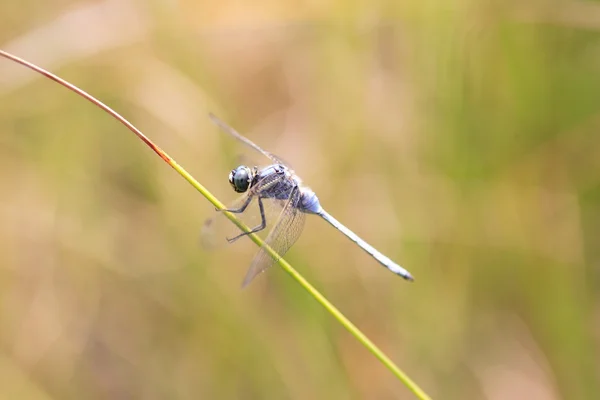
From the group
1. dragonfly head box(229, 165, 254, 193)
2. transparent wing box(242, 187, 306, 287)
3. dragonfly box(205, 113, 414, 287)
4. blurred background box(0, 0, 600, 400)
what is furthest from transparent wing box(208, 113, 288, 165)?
blurred background box(0, 0, 600, 400)

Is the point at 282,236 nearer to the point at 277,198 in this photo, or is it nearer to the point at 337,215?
the point at 277,198

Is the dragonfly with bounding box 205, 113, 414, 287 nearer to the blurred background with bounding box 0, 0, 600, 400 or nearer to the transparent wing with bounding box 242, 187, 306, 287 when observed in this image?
the transparent wing with bounding box 242, 187, 306, 287

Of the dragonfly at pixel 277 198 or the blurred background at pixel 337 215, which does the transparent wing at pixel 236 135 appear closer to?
the dragonfly at pixel 277 198

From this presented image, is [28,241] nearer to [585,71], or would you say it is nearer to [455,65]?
[455,65]

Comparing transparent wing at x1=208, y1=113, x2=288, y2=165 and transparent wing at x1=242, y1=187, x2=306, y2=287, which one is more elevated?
transparent wing at x1=208, y1=113, x2=288, y2=165

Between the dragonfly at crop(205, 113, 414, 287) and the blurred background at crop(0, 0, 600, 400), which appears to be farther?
the blurred background at crop(0, 0, 600, 400)

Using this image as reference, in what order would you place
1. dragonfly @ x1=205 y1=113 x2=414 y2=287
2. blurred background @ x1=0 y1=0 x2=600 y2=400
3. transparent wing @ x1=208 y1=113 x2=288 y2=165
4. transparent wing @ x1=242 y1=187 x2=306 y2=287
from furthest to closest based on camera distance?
blurred background @ x1=0 y1=0 x2=600 y2=400, transparent wing @ x1=208 y1=113 x2=288 y2=165, dragonfly @ x1=205 y1=113 x2=414 y2=287, transparent wing @ x1=242 y1=187 x2=306 y2=287

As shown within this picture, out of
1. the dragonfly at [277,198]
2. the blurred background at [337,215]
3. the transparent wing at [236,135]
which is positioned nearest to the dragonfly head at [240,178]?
the dragonfly at [277,198]
